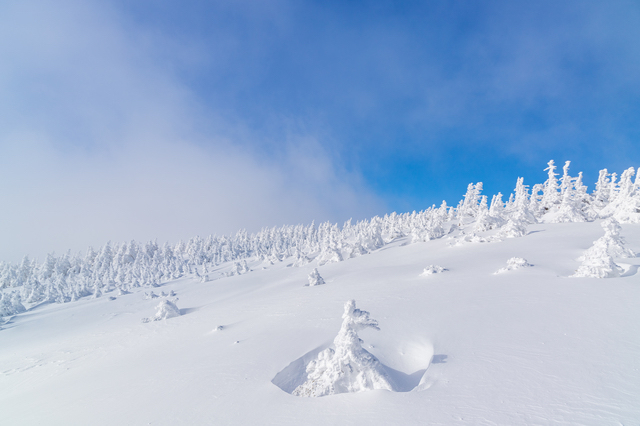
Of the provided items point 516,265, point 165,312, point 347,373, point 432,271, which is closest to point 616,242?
point 516,265

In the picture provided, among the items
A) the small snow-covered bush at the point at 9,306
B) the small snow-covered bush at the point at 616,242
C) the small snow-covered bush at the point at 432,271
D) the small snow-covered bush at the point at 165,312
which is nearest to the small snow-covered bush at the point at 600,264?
the small snow-covered bush at the point at 616,242

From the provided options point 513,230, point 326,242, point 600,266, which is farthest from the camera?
point 326,242

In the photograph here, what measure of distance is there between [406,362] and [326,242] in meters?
40.3

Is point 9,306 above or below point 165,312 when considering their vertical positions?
below

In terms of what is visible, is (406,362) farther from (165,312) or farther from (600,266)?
(165,312)

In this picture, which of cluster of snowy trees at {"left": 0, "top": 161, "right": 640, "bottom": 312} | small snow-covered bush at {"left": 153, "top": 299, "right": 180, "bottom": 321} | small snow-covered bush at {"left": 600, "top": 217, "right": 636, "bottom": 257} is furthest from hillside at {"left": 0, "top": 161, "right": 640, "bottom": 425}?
cluster of snowy trees at {"left": 0, "top": 161, "right": 640, "bottom": 312}

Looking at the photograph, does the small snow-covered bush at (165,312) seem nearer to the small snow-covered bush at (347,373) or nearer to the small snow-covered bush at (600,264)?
the small snow-covered bush at (347,373)

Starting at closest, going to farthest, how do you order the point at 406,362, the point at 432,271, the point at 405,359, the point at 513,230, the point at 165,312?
1. the point at 406,362
2. the point at 405,359
3. the point at 432,271
4. the point at 165,312
5. the point at 513,230

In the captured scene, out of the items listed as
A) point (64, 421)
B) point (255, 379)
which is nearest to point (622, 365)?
point (255, 379)

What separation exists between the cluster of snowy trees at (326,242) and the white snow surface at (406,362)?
19357 millimetres

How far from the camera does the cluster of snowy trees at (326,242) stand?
32906mm

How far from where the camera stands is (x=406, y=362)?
306 inches

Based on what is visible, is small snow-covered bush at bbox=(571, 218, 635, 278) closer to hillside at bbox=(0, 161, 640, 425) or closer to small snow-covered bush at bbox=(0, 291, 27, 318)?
A: hillside at bbox=(0, 161, 640, 425)

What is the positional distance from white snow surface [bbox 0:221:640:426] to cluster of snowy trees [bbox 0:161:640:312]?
1936 centimetres
